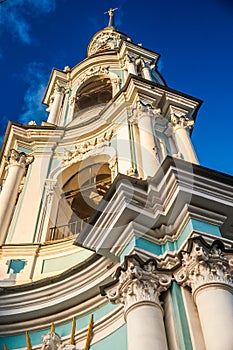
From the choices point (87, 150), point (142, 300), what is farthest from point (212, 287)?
point (87, 150)

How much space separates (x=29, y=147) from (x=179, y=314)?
8417 mm

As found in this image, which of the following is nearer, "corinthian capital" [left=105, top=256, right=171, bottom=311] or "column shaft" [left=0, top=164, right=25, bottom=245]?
"corinthian capital" [left=105, top=256, right=171, bottom=311]

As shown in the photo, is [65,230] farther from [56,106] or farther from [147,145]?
[56,106]

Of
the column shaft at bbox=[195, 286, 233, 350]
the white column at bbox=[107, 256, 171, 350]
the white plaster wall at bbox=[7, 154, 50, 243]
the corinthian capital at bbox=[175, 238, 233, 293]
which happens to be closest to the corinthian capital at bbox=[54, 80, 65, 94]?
the white plaster wall at bbox=[7, 154, 50, 243]

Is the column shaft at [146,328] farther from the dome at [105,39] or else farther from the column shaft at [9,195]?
the dome at [105,39]

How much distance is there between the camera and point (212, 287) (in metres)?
5.87

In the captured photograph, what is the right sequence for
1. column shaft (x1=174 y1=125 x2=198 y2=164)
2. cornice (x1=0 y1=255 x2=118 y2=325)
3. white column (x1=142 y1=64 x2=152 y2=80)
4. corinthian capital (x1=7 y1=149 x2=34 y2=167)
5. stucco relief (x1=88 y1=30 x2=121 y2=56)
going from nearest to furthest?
cornice (x1=0 y1=255 x2=118 y2=325)
column shaft (x1=174 y1=125 x2=198 y2=164)
corinthian capital (x1=7 y1=149 x2=34 y2=167)
white column (x1=142 y1=64 x2=152 y2=80)
stucco relief (x1=88 y1=30 x2=121 y2=56)

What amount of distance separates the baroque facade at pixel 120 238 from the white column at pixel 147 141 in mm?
36

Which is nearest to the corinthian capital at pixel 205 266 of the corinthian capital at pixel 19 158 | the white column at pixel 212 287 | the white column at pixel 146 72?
the white column at pixel 212 287

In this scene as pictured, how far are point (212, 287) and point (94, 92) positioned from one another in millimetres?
13002

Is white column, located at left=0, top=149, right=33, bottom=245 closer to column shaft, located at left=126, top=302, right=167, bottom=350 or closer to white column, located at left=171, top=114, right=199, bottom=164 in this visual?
white column, located at left=171, top=114, right=199, bottom=164

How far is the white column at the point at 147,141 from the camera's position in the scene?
31.7ft

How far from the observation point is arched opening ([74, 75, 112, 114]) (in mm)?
17688

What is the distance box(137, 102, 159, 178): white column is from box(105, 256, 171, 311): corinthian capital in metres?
2.94
